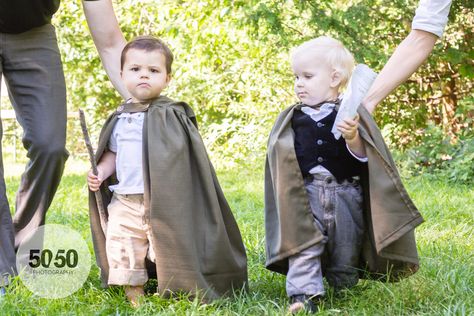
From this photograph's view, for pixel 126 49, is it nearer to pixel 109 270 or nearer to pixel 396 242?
pixel 109 270

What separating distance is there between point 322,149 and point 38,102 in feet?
4.92

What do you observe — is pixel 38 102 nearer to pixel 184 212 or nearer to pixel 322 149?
pixel 184 212

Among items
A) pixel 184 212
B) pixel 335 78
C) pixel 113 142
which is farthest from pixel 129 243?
pixel 335 78

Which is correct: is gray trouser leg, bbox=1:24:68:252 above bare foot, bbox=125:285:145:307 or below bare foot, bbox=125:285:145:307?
above

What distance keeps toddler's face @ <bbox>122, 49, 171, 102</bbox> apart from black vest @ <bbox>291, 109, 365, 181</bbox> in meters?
0.65

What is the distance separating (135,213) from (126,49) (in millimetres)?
755

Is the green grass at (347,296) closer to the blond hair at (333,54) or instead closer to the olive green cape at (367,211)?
the olive green cape at (367,211)

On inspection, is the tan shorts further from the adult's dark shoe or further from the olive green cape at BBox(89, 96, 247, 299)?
the adult's dark shoe

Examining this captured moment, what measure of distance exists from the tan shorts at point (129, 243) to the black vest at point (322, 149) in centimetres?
76

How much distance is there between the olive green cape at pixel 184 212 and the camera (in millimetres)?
3238

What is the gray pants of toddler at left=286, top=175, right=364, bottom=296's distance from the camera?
3275 mm

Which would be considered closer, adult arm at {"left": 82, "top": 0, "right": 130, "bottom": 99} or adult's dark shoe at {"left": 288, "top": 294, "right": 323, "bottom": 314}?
adult's dark shoe at {"left": 288, "top": 294, "right": 323, "bottom": 314}

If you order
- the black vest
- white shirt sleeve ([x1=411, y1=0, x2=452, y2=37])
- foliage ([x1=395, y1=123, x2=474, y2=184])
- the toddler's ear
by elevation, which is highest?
white shirt sleeve ([x1=411, y1=0, x2=452, y2=37])

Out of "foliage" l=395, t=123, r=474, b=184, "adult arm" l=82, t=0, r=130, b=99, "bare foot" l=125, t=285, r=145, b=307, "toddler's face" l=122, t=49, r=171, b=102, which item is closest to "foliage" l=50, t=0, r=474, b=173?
"foliage" l=395, t=123, r=474, b=184
